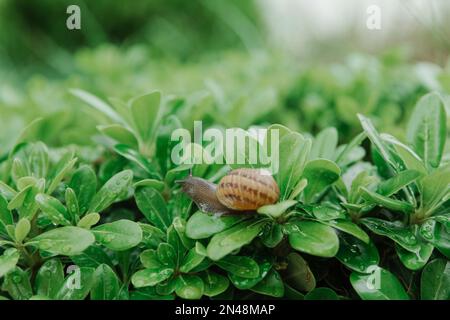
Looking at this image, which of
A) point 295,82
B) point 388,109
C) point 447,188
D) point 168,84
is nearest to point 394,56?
point 295,82

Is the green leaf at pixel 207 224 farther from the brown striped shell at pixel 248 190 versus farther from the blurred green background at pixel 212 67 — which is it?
the blurred green background at pixel 212 67

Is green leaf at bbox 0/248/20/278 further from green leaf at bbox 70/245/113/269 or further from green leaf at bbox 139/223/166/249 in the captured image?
green leaf at bbox 139/223/166/249

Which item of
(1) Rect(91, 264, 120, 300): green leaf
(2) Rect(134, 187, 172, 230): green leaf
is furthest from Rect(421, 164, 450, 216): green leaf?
(1) Rect(91, 264, 120, 300): green leaf

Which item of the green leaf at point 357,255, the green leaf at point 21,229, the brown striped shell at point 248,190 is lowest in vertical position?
the green leaf at point 357,255

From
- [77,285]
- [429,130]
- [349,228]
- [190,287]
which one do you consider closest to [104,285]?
[77,285]

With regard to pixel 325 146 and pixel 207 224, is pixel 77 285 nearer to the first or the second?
pixel 207 224

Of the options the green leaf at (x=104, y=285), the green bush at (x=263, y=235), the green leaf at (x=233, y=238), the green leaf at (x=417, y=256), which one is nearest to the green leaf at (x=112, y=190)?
the green bush at (x=263, y=235)
